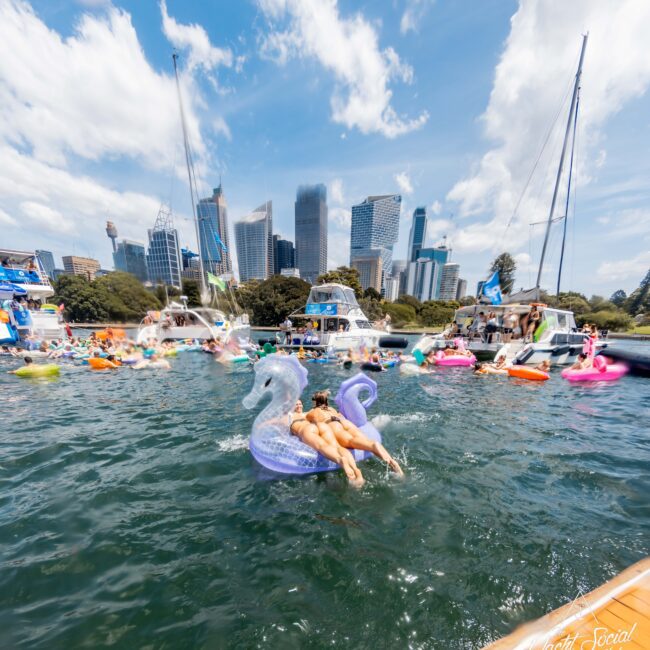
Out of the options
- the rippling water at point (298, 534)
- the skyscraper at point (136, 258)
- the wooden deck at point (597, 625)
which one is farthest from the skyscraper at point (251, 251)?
the wooden deck at point (597, 625)

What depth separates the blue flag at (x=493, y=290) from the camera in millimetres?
19719

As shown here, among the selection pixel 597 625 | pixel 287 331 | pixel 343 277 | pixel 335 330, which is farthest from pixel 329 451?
pixel 343 277

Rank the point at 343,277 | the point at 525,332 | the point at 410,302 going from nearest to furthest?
the point at 525,332 < the point at 343,277 < the point at 410,302

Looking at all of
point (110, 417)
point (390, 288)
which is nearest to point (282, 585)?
point (110, 417)

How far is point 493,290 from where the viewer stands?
19.8 meters

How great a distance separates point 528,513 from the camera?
4289mm

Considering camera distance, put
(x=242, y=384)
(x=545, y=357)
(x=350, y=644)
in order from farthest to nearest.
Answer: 1. (x=545, y=357)
2. (x=242, y=384)
3. (x=350, y=644)

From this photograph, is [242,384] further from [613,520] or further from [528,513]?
[613,520]

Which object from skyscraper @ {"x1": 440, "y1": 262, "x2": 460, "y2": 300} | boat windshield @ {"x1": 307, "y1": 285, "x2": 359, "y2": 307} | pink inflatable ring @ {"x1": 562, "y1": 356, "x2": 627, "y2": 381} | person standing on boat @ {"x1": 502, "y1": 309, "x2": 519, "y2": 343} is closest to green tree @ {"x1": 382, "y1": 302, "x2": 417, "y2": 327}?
boat windshield @ {"x1": 307, "y1": 285, "x2": 359, "y2": 307}

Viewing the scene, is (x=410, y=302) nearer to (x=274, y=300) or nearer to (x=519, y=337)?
(x=274, y=300)

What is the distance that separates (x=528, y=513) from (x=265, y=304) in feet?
162

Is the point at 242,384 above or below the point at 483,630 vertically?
below

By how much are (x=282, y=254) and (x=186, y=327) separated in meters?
145

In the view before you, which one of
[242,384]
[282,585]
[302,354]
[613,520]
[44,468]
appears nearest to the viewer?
[282,585]
